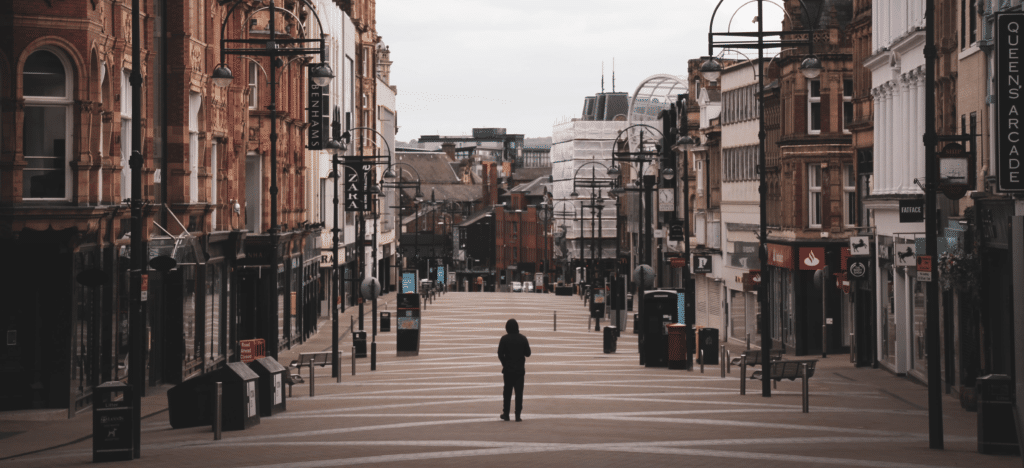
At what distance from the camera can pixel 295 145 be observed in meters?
49.4

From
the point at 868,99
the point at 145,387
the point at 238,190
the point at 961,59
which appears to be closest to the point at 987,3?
the point at 961,59

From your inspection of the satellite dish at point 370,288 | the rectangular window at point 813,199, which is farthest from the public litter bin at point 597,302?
the satellite dish at point 370,288

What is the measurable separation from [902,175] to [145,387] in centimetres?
1836

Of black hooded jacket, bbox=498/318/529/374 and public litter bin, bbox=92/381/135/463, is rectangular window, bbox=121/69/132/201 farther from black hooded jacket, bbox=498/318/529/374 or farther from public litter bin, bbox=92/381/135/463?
public litter bin, bbox=92/381/135/463

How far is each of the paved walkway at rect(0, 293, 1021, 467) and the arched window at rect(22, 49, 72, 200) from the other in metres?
4.34

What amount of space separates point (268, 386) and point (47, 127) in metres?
6.75

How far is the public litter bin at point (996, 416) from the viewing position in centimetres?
1673

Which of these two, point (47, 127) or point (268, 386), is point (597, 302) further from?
point (268, 386)

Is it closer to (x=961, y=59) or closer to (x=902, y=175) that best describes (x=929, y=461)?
(x=961, y=59)

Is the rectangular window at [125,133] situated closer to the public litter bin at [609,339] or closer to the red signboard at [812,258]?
the public litter bin at [609,339]

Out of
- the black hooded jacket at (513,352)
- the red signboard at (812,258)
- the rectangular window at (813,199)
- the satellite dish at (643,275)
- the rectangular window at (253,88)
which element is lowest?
the black hooded jacket at (513,352)

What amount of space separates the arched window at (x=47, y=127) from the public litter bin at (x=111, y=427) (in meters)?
8.65

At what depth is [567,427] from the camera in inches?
798

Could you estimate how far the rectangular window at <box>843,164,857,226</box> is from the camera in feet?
144
